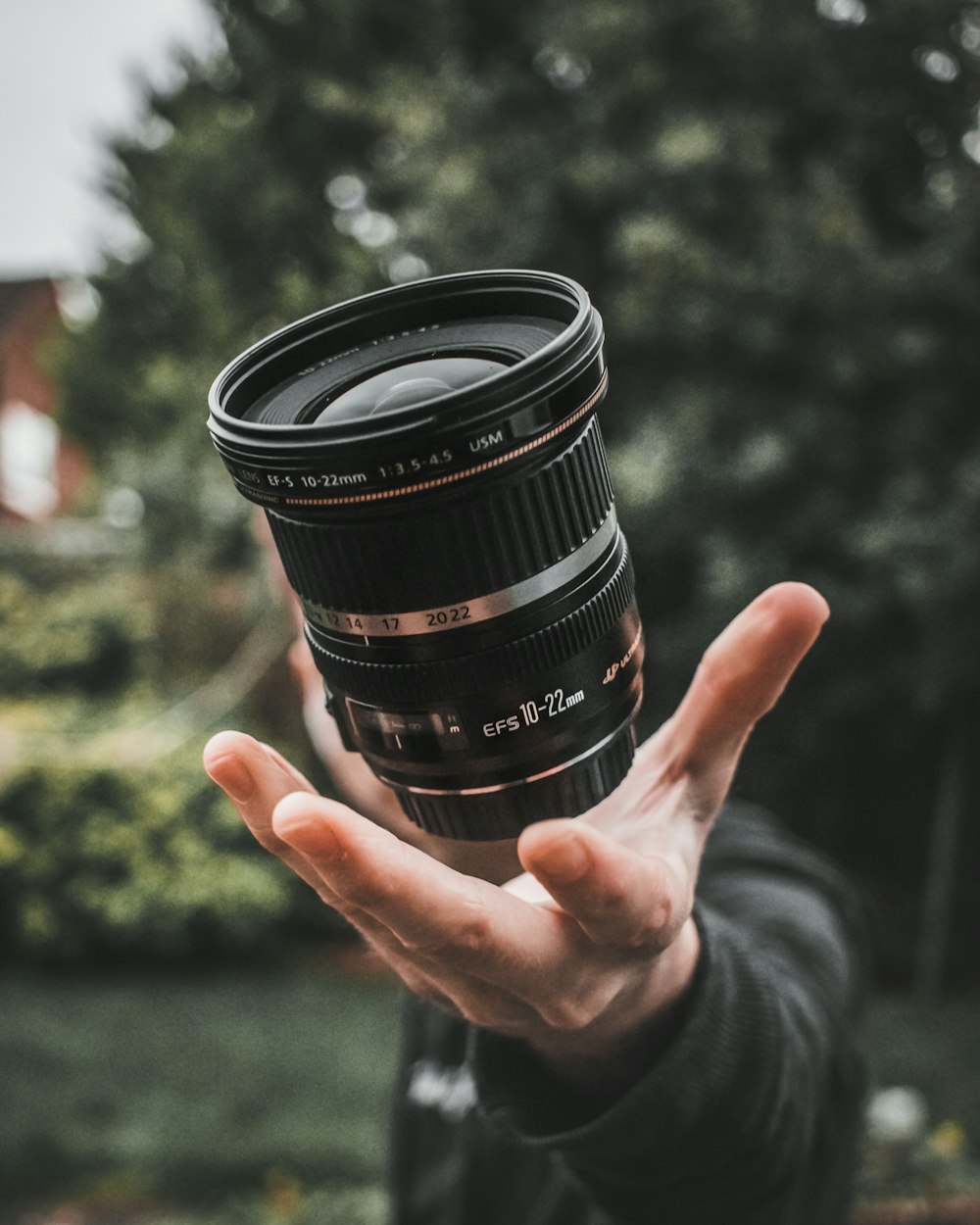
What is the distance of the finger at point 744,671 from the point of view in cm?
89

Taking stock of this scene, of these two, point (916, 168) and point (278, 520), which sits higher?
Answer: point (278, 520)

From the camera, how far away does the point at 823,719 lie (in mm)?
3947

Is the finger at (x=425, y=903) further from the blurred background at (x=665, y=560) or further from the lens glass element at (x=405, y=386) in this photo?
the blurred background at (x=665, y=560)

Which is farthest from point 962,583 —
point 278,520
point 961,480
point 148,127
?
point 148,127

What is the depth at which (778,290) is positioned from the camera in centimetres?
343

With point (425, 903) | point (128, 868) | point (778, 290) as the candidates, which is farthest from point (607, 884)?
point (128, 868)

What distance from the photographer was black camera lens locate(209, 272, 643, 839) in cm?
81

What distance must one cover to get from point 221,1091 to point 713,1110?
346 centimetres

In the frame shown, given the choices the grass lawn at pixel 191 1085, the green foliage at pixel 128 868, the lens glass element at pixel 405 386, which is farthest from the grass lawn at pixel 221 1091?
the lens glass element at pixel 405 386

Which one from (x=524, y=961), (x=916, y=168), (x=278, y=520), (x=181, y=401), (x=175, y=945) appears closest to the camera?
(x=524, y=961)

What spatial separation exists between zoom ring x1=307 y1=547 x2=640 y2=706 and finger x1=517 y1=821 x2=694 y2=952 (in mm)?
158

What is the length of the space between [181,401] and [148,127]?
5.34m

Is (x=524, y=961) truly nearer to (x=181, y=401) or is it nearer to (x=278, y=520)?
(x=278, y=520)

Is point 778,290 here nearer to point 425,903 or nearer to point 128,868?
point 425,903
